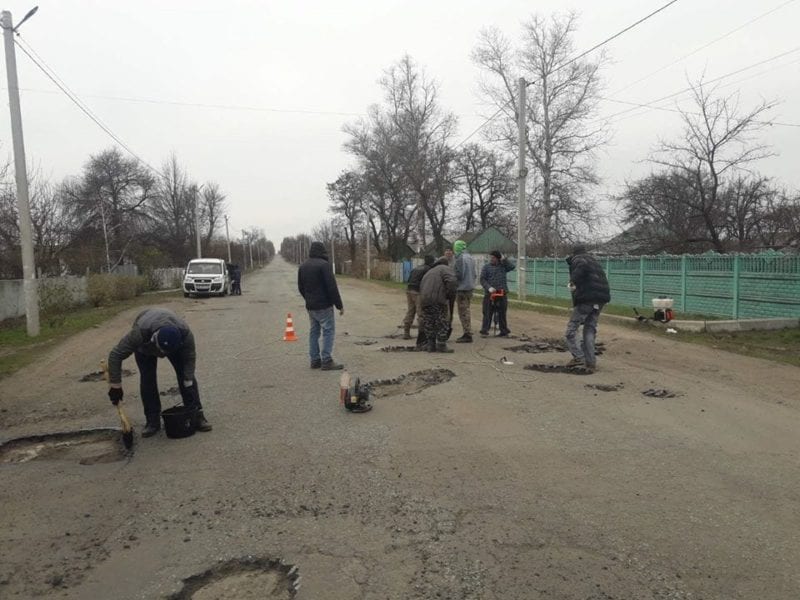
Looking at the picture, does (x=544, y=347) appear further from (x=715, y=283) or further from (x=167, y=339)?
(x=167, y=339)

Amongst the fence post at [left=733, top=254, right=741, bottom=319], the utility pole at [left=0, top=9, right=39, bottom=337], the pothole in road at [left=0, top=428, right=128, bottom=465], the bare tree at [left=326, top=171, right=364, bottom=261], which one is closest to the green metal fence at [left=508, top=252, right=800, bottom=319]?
the fence post at [left=733, top=254, right=741, bottom=319]

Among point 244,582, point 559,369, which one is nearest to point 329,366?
point 559,369

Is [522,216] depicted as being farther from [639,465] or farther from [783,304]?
[639,465]

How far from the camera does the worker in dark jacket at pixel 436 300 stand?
1047 centimetres

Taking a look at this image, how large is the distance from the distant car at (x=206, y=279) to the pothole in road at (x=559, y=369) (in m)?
24.7

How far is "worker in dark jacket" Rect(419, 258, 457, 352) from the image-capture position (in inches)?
412

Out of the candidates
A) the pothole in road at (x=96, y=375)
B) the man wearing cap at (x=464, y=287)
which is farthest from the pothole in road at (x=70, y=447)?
the man wearing cap at (x=464, y=287)

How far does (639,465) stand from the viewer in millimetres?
5012

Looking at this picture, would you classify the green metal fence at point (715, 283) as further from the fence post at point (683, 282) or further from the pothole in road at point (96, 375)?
the pothole in road at point (96, 375)

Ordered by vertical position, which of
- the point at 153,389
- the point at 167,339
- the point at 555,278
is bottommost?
the point at 153,389

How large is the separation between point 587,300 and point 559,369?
3.63 ft

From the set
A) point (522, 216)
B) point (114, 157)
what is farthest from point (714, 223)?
point (114, 157)

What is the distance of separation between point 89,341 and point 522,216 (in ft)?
50.0

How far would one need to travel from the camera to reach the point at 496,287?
41.9 ft
